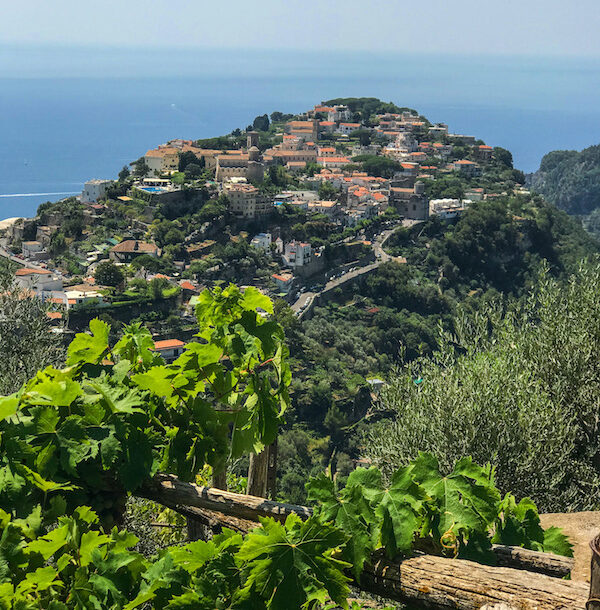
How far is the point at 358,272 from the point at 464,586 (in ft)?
154

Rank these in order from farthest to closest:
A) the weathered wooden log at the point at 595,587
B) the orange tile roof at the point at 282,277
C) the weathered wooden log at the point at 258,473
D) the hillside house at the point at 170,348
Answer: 1. the orange tile roof at the point at 282,277
2. the hillside house at the point at 170,348
3. the weathered wooden log at the point at 258,473
4. the weathered wooden log at the point at 595,587

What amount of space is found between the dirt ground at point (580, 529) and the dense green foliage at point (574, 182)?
98.1m

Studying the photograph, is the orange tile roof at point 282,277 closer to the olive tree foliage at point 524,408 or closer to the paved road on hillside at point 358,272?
the paved road on hillside at point 358,272

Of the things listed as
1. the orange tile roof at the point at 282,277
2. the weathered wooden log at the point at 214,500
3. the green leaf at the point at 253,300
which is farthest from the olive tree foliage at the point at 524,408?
the orange tile roof at the point at 282,277

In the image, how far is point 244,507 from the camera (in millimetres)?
2090

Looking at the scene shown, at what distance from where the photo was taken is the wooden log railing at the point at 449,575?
1683 millimetres

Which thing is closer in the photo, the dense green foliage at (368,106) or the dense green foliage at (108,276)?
the dense green foliage at (108,276)

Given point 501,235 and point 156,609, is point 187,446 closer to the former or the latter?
point 156,609

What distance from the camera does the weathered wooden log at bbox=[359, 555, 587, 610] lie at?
5.49 feet

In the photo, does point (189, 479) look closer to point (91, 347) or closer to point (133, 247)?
point (91, 347)

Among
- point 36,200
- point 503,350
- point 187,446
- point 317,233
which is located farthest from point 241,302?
point 36,200

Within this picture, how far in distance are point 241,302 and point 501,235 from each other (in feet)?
178

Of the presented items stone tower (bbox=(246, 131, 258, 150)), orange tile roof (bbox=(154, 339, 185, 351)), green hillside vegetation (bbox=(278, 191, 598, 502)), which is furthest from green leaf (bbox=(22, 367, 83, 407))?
stone tower (bbox=(246, 131, 258, 150))

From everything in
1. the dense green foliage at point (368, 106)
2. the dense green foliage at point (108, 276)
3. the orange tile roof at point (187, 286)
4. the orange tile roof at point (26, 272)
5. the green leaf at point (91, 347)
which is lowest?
the orange tile roof at point (187, 286)
